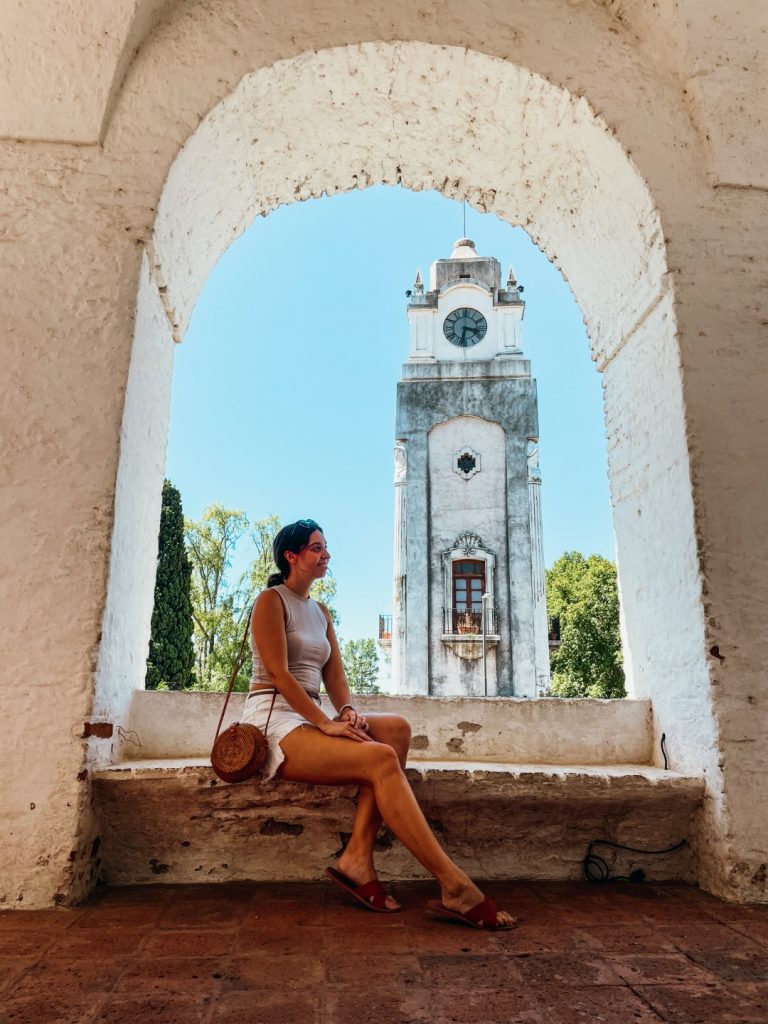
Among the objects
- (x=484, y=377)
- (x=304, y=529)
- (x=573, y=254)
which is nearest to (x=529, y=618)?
(x=484, y=377)

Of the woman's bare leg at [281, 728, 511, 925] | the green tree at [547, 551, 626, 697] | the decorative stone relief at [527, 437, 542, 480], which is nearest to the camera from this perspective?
the woman's bare leg at [281, 728, 511, 925]

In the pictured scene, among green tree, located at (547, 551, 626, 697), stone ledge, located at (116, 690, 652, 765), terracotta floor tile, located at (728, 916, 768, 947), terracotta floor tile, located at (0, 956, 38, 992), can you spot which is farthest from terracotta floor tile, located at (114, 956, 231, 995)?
green tree, located at (547, 551, 626, 697)

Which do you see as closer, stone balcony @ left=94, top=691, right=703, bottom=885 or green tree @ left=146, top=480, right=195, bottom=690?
stone balcony @ left=94, top=691, right=703, bottom=885

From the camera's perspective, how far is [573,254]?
409 centimetres

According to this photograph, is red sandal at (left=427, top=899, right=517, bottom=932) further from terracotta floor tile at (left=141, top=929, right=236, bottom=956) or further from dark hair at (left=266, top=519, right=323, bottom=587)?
dark hair at (left=266, top=519, right=323, bottom=587)

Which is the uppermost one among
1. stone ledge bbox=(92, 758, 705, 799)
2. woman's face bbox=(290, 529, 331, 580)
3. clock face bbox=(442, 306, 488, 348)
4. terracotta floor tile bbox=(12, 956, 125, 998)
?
clock face bbox=(442, 306, 488, 348)

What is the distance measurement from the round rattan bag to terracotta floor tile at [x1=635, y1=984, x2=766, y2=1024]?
1322mm

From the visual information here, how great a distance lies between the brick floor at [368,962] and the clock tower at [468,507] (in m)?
14.8

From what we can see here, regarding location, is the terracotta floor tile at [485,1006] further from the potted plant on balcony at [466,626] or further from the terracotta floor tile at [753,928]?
the potted plant on balcony at [466,626]

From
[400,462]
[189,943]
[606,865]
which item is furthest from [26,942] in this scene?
[400,462]

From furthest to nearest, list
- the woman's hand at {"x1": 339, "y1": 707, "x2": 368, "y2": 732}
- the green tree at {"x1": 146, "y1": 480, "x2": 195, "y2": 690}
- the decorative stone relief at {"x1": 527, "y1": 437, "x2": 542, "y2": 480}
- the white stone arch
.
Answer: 1. the decorative stone relief at {"x1": 527, "y1": 437, "x2": 542, "y2": 480}
2. the green tree at {"x1": 146, "y1": 480, "x2": 195, "y2": 690}
3. the white stone arch
4. the woman's hand at {"x1": 339, "y1": 707, "x2": 368, "y2": 732}

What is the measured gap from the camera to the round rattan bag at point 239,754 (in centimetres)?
242

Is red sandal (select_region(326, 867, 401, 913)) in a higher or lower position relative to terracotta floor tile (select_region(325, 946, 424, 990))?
higher

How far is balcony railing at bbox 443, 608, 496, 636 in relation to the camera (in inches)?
682
